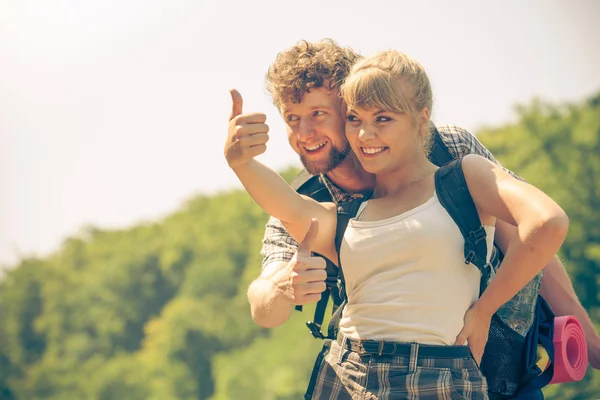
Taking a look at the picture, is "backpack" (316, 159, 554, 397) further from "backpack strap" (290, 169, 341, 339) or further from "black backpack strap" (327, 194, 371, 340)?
"backpack strap" (290, 169, 341, 339)

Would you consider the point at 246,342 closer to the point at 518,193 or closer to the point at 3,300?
the point at 3,300

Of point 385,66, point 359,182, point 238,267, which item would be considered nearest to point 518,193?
point 385,66

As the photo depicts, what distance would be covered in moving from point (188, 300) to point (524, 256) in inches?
1521

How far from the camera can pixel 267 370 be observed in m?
30.5

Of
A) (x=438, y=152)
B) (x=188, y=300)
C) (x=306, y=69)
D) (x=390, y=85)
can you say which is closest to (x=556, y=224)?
(x=390, y=85)

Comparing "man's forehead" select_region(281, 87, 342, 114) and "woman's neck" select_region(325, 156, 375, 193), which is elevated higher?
"man's forehead" select_region(281, 87, 342, 114)

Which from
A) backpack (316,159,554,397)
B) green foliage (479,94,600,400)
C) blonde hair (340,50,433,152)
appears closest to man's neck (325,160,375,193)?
backpack (316,159,554,397)

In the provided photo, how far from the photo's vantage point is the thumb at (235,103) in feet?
10.6

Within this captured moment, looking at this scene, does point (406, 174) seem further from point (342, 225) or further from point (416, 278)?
point (416, 278)

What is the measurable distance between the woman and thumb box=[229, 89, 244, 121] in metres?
0.16

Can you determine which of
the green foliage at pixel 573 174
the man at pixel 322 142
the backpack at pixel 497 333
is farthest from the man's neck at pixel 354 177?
the green foliage at pixel 573 174

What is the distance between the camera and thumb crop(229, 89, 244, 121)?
3221 millimetres

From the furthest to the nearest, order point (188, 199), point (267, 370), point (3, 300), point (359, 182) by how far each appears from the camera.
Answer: point (188, 199), point (3, 300), point (267, 370), point (359, 182)

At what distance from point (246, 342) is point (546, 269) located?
35.4m
